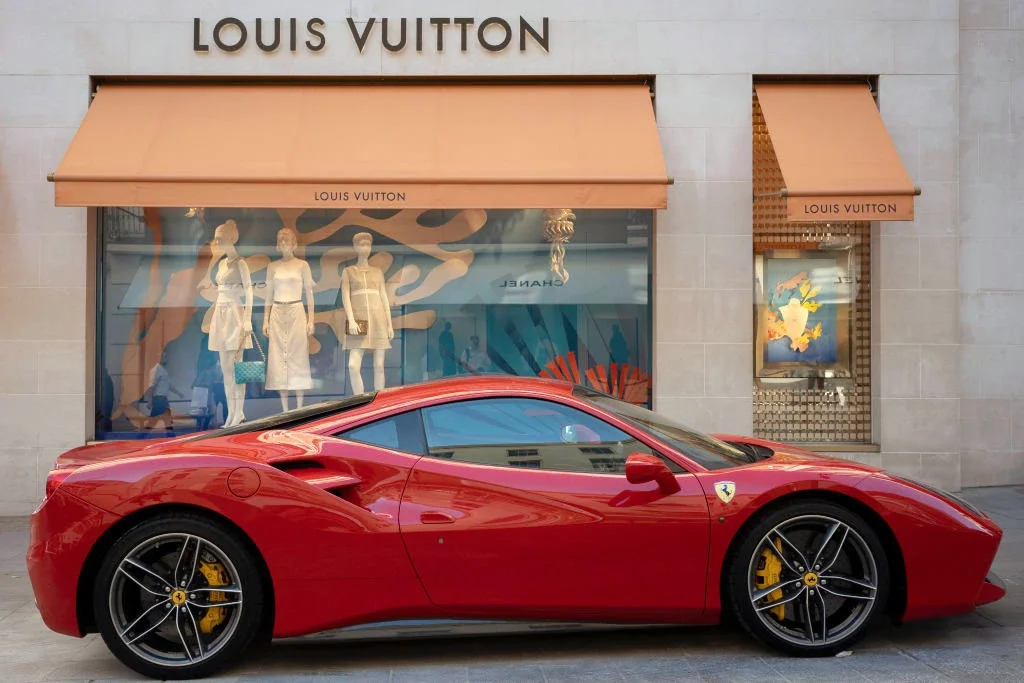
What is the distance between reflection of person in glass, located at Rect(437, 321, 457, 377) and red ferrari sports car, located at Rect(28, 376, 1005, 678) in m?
5.29

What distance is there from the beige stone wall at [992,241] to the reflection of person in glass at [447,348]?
5.21 metres

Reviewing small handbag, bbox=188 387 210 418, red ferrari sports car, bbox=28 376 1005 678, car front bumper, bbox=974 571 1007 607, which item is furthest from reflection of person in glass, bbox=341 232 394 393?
car front bumper, bbox=974 571 1007 607

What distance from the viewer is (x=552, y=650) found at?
4762 millimetres

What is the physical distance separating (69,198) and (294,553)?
17.6ft

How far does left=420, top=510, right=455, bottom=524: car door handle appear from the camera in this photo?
4375 millimetres

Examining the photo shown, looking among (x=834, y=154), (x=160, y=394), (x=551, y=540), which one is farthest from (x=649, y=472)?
(x=160, y=394)

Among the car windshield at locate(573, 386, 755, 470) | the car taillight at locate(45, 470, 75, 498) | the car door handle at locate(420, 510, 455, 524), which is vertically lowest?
the car door handle at locate(420, 510, 455, 524)

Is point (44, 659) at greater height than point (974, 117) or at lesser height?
lesser

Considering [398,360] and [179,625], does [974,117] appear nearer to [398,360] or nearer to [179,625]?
[398,360]

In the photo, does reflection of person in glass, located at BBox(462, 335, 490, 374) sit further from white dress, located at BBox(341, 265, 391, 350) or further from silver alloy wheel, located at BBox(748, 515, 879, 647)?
silver alloy wheel, located at BBox(748, 515, 879, 647)

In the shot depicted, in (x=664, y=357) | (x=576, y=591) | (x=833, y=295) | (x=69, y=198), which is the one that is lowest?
(x=576, y=591)

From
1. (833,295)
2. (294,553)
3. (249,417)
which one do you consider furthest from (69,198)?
(833,295)

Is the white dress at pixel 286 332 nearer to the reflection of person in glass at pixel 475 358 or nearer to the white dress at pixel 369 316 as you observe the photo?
the white dress at pixel 369 316

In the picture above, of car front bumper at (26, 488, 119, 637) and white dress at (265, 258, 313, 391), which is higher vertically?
white dress at (265, 258, 313, 391)
